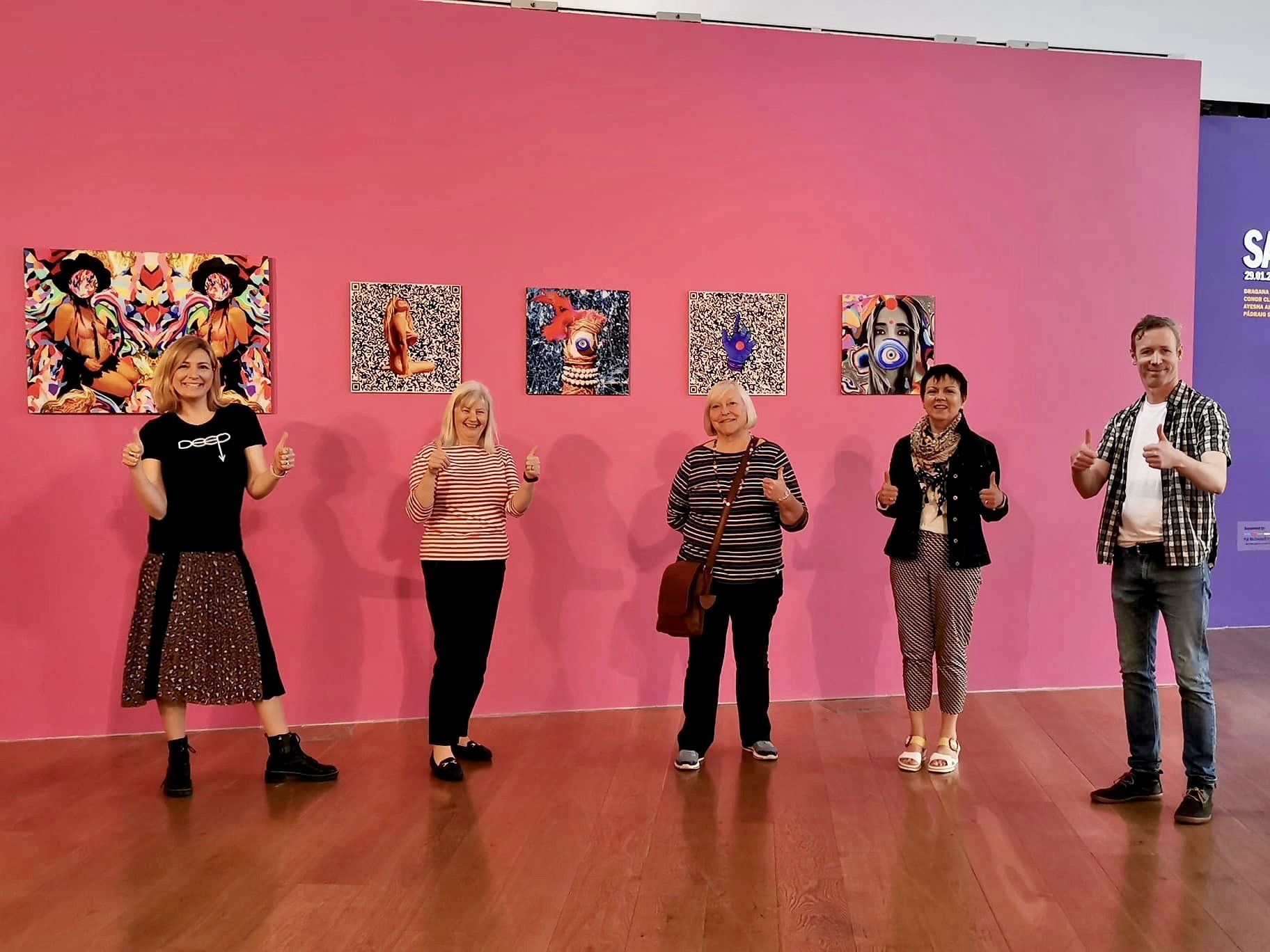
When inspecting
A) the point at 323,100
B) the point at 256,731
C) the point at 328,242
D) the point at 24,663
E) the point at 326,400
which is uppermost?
the point at 323,100

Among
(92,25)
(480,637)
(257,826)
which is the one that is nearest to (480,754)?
(480,637)

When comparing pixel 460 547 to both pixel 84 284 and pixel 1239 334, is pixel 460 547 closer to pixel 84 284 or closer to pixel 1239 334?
pixel 84 284

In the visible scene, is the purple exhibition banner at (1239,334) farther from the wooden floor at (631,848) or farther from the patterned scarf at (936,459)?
the patterned scarf at (936,459)

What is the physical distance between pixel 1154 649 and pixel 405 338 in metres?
3.33

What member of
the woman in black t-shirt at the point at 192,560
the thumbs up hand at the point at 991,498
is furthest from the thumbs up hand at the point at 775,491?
the woman in black t-shirt at the point at 192,560

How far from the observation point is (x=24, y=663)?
435cm

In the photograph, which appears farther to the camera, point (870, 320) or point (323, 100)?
point (870, 320)

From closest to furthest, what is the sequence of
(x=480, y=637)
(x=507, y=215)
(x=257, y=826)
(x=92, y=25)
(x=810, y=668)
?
(x=257, y=826), (x=480, y=637), (x=92, y=25), (x=507, y=215), (x=810, y=668)

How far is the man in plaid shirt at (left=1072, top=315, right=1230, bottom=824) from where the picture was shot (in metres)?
3.30

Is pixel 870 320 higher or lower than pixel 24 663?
higher

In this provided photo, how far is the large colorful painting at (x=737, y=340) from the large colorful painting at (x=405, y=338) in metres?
1.14

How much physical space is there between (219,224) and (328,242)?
477 millimetres

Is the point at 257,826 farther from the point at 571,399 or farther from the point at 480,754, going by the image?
the point at 571,399

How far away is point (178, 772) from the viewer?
3.65 metres
